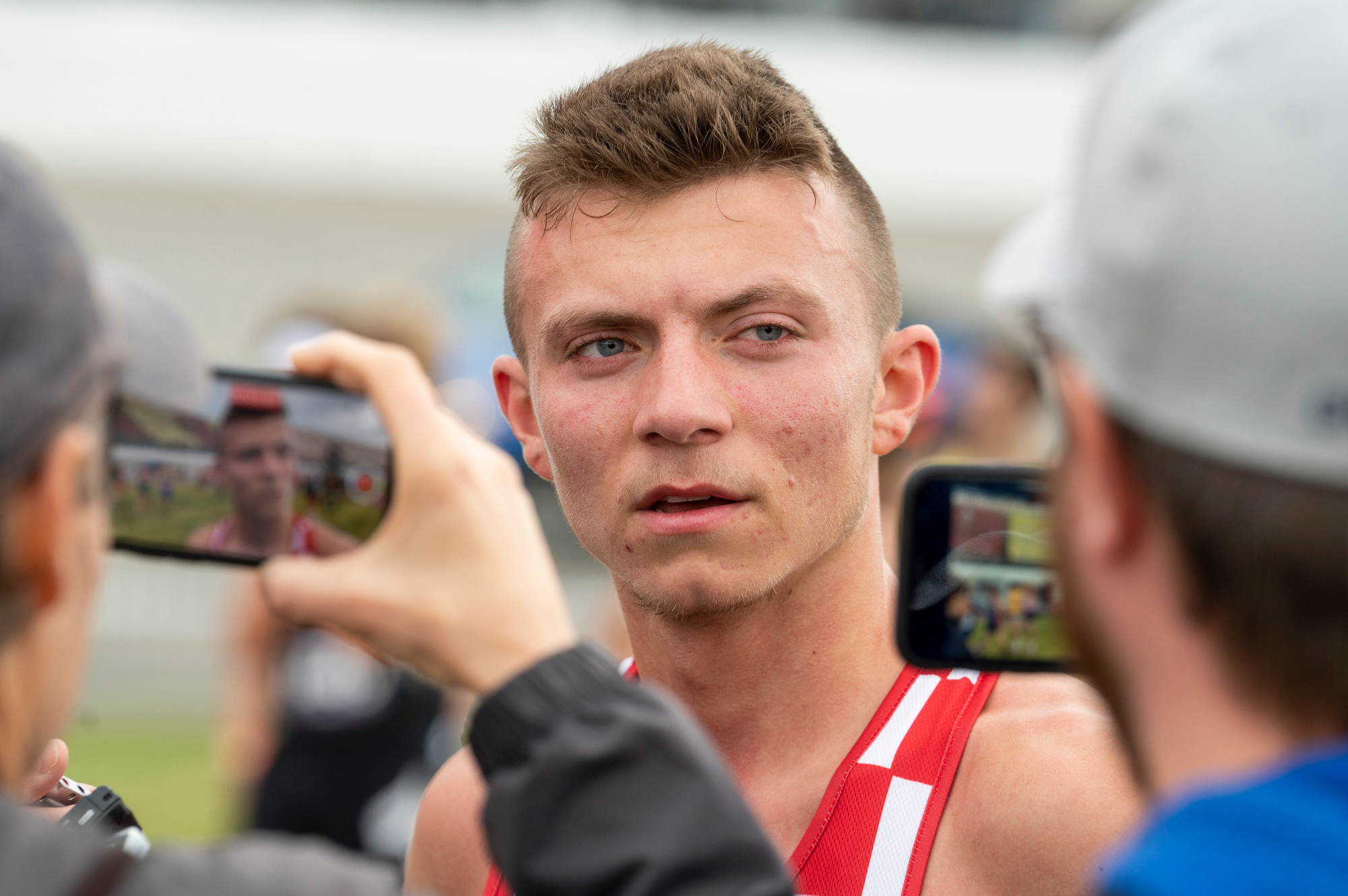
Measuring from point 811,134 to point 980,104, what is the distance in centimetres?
1796

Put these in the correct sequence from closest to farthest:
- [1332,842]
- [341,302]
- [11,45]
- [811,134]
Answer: [1332,842] → [811,134] → [341,302] → [11,45]

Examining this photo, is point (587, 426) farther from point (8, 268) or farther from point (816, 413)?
point (8, 268)

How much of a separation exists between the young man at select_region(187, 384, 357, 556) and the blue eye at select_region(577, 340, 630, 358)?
2.60ft

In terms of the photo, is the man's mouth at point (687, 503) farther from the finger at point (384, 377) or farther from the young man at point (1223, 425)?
the young man at point (1223, 425)

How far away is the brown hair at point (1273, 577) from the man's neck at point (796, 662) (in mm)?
1180

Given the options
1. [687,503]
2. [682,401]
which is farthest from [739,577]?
[682,401]

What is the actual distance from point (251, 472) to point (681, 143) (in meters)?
1.03

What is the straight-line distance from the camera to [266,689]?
21.7ft

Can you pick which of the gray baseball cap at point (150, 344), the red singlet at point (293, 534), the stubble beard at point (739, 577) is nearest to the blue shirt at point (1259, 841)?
the red singlet at point (293, 534)

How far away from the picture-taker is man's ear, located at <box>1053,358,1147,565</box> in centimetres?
113

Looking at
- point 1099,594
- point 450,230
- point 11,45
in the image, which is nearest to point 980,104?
point 450,230

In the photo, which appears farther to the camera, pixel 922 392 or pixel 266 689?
pixel 266 689

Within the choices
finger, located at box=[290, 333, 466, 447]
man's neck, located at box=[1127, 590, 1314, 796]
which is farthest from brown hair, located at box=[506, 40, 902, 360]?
man's neck, located at box=[1127, 590, 1314, 796]

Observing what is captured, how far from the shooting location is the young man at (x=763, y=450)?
2.02 m
